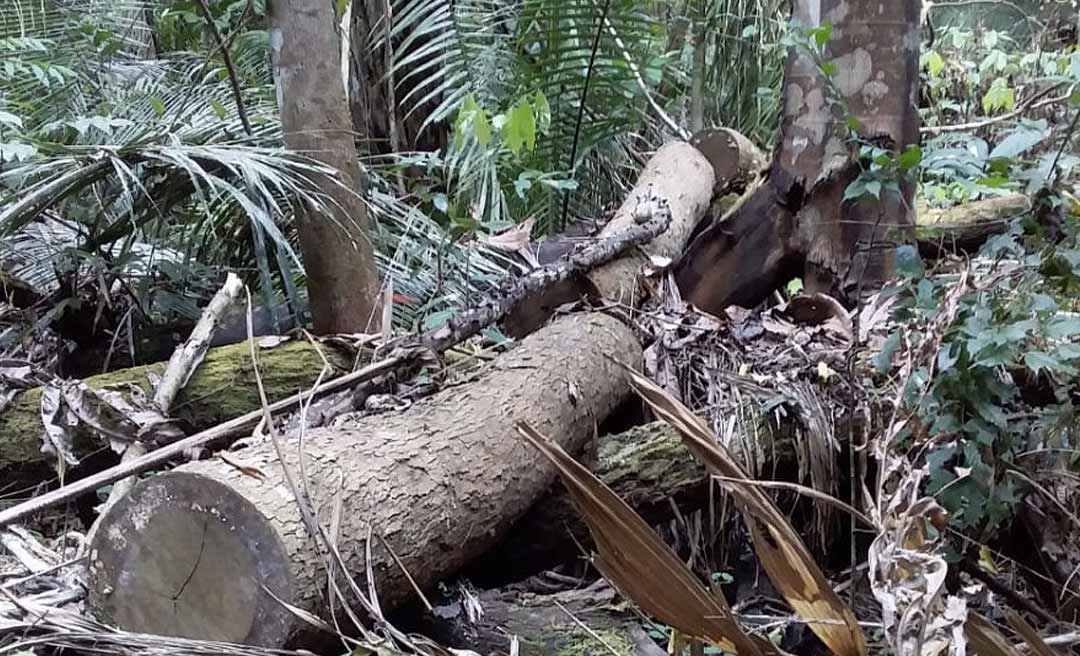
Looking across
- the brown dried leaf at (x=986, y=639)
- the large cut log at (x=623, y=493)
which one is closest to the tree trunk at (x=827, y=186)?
the large cut log at (x=623, y=493)

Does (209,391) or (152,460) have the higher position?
(152,460)

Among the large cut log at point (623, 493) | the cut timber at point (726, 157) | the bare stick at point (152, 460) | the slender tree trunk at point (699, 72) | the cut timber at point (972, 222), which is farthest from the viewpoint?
the slender tree trunk at point (699, 72)

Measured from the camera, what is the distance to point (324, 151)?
2.71 m

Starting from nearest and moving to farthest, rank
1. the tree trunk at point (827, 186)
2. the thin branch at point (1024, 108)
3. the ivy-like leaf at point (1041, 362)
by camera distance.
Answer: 1. the ivy-like leaf at point (1041, 362)
2. the thin branch at point (1024, 108)
3. the tree trunk at point (827, 186)

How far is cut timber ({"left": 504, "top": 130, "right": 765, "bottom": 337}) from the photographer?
9.62 feet

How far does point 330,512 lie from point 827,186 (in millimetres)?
2505

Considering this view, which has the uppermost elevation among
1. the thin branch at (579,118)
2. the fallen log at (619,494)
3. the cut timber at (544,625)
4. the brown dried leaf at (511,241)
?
the thin branch at (579,118)

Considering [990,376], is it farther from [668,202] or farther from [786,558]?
[668,202]

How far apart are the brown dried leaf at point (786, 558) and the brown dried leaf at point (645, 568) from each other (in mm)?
82

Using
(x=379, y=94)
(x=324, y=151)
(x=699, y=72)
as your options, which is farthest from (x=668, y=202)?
(x=699, y=72)

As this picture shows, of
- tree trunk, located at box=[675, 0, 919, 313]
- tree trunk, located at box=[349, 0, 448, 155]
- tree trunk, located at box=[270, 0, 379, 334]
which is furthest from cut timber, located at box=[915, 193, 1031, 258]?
tree trunk, located at box=[349, 0, 448, 155]

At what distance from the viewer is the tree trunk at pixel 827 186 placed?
3.30 m

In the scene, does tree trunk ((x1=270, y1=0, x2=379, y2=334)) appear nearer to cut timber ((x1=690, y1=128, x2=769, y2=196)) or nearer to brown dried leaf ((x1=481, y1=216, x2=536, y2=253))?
brown dried leaf ((x1=481, y1=216, x2=536, y2=253))

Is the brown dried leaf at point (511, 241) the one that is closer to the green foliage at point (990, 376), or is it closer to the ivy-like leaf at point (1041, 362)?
the green foliage at point (990, 376)
